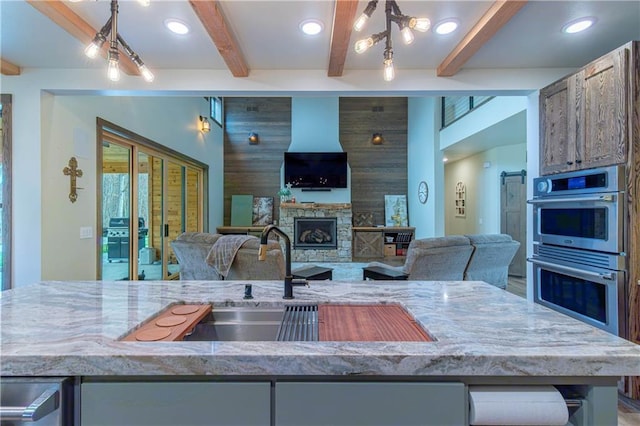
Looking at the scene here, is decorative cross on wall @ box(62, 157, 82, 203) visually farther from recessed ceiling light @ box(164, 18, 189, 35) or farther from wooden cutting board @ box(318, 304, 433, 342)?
wooden cutting board @ box(318, 304, 433, 342)

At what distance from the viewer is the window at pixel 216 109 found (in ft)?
24.2

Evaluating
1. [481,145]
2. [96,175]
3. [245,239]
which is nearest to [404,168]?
[481,145]

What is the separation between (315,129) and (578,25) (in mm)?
6188

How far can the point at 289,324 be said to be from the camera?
1.35 metres

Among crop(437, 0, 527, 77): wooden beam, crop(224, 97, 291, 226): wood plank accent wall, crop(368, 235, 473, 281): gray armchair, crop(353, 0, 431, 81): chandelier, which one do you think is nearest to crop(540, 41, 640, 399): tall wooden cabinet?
crop(437, 0, 527, 77): wooden beam

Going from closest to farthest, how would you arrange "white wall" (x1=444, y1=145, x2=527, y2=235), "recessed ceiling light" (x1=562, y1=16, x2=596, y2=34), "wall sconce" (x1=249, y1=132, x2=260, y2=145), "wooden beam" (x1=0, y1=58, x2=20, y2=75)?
"recessed ceiling light" (x1=562, y1=16, x2=596, y2=34), "wooden beam" (x1=0, y1=58, x2=20, y2=75), "white wall" (x1=444, y1=145, x2=527, y2=235), "wall sconce" (x1=249, y1=132, x2=260, y2=145)

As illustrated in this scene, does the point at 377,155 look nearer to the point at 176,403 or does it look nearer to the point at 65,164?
the point at 65,164

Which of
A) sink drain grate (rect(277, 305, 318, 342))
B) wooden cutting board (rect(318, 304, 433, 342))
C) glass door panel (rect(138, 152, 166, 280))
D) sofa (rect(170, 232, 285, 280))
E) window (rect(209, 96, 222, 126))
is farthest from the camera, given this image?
window (rect(209, 96, 222, 126))

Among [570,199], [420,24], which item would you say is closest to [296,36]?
[420,24]

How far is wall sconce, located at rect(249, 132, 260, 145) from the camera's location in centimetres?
822

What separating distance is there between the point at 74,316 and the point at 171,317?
0.37 metres

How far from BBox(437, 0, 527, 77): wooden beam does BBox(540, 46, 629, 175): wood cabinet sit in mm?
792

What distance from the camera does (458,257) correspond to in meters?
3.59

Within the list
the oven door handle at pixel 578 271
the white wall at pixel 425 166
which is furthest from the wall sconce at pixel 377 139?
the oven door handle at pixel 578 271
